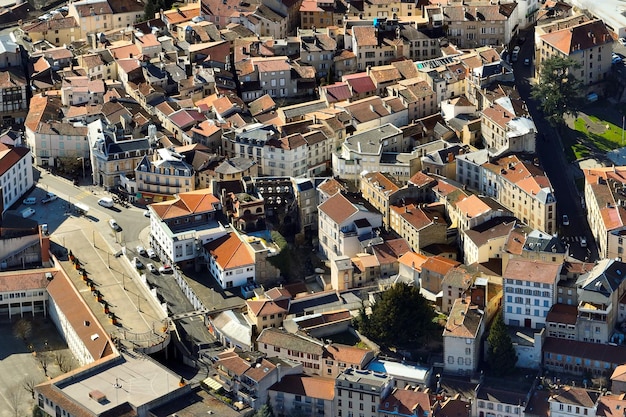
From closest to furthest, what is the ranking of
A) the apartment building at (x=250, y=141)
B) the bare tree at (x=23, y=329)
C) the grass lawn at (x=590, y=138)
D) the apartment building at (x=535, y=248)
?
the apartment building at (x=535, y=248)
the bare tree at (x=23, y=329)
the apartment building at (x=250, y=141)
the grass lawn at (x=590, y=138)

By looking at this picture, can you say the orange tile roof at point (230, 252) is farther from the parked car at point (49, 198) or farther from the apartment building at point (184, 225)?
the parked car at point (49, 198)

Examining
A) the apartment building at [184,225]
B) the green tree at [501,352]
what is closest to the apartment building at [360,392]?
the green tree at [501,352]

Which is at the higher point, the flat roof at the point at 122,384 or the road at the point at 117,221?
the road at the point at 117,221

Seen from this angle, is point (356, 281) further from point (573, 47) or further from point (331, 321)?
point (573, 47)

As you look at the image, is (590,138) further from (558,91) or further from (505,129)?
(505,129)

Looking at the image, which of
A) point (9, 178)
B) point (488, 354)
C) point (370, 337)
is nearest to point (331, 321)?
point (370, 337)

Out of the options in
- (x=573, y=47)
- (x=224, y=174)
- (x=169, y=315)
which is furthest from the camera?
(x=573, y=47)

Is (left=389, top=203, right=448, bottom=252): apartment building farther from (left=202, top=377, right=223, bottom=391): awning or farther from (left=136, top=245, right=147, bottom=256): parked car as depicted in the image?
(left=202, top=377, right=223, bottom=391): awning

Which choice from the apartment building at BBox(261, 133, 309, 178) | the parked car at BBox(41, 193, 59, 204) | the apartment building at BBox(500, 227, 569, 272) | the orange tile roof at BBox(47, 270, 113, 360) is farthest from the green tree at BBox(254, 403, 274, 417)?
A: the parked car at BBox(41, 193, 59, 204)
